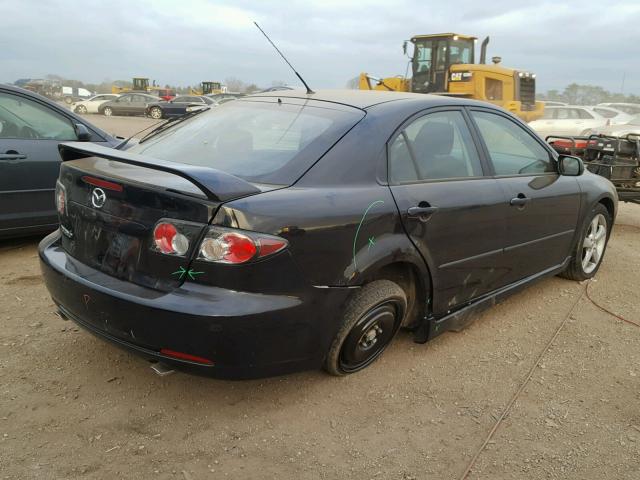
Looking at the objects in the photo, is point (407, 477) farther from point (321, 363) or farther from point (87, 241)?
point (87, 241)

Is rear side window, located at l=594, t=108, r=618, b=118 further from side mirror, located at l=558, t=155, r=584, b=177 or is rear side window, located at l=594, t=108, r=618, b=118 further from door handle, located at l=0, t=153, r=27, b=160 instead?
door handle, located at l=0, t=153, r=27, b=160

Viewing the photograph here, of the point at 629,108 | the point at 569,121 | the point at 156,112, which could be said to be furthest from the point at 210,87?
the point at 569,121

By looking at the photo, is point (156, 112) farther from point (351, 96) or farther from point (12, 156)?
point (351, 96)

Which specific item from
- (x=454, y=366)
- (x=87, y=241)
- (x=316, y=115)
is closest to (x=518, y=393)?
(x=454, y=366)

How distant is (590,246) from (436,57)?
36.4 ft

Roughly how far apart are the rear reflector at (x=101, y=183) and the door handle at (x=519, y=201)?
236 centimetres

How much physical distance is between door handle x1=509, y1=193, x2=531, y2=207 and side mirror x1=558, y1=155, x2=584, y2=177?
682 millimetres

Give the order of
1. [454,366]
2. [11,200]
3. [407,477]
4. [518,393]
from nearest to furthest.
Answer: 1. [407,477]
2. [518,393]
3. [454,366]
4. [11,200]

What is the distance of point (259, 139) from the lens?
9.57 feet

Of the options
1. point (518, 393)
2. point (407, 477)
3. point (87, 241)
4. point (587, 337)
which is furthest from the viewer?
point (587, 337)

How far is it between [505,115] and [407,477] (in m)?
2.63

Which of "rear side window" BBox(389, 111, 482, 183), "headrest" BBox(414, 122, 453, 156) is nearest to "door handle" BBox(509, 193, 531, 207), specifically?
"rear side window" BBox(389, 111, 482, 183)

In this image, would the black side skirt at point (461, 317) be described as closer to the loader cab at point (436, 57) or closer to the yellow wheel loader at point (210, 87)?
the loader cab at point (436, 57)

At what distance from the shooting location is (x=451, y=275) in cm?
317
